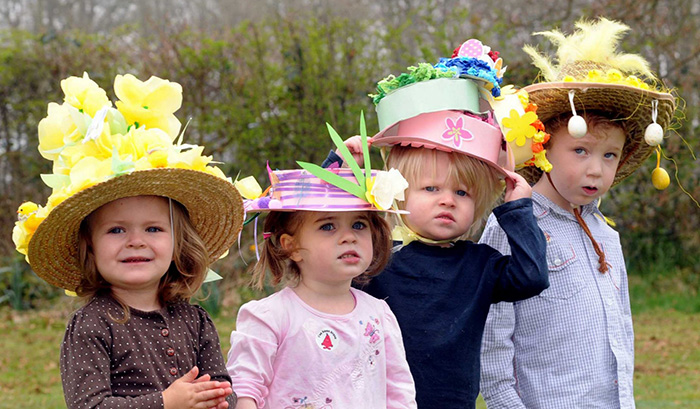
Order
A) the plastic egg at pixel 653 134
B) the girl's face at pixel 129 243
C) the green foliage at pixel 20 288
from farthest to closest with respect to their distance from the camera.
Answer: the green foliage at pixel 20 288 → the plastic egg at pixel 653 134 → the girl's face at pixel 129 243

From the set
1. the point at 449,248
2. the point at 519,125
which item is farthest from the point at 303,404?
the point at 519,125

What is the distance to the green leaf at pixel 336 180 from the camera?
2.87 m

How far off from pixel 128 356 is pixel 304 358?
0.55 m

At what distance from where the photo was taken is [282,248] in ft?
10.0

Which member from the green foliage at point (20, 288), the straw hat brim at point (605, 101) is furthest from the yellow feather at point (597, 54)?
the green foliage at point (20, 288)

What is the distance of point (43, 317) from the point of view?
848 cm

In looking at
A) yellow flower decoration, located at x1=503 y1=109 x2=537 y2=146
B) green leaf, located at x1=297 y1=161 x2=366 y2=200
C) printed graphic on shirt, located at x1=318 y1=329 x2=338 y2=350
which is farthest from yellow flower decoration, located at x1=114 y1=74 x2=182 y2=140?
yellow flower decoration, located at x1=503 y1=109 x2=537 y2=146

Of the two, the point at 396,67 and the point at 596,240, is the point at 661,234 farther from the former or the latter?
the point at 596,240

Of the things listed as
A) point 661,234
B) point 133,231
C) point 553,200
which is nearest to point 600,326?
point 553,200

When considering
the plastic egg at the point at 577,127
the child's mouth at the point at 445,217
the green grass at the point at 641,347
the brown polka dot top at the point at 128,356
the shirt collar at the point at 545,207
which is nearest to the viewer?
the brown polka dot top at the point at 128,356

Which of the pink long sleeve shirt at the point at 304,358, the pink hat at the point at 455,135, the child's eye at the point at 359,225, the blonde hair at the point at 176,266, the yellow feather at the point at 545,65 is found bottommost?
the pink long sleeve shirt at the point at 304,358

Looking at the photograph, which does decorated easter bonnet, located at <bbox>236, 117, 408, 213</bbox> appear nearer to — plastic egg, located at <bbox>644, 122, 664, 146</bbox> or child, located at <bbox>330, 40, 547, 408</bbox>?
child, located at <bbox>330, 40, 547, 408</bbox>

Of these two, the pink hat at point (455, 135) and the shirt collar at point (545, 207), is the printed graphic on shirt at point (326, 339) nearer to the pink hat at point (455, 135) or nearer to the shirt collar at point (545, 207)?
the pink hat at point (455, 135)

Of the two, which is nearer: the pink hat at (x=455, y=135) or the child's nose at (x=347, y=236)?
the child's nose at (x=347, y=236)
